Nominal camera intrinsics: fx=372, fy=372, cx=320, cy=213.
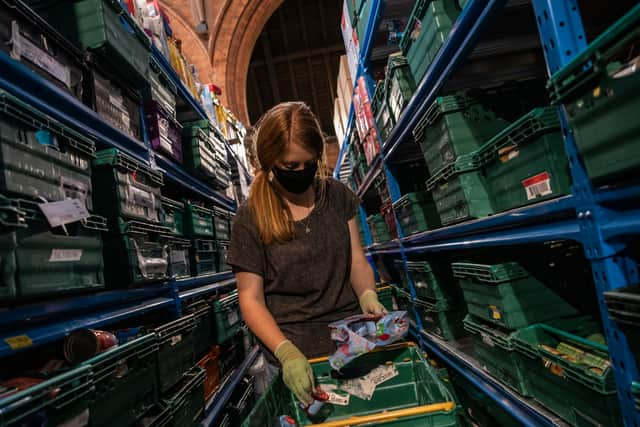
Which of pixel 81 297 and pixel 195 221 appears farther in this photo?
pixel 195 221

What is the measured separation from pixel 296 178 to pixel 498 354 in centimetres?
137

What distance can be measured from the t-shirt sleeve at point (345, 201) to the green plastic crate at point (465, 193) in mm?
544

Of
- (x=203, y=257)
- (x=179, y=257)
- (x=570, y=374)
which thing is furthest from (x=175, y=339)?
(x=570, y=374)

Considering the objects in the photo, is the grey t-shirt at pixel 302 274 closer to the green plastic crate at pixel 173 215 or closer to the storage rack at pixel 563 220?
the storage rack at pixel 563 220

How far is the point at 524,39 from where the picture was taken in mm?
2162

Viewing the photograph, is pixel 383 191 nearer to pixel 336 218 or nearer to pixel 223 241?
pixel 223 241

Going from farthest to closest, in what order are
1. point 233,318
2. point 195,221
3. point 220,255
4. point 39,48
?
1. point 220,255
2. point 233,318
3. point 195,221
4. point 39,48

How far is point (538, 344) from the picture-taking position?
167 centimetres

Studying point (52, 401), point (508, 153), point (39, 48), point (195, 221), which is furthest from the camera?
point (195, 221)

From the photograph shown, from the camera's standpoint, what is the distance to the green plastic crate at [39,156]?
3.93 ft

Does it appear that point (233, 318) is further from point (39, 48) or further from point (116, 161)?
point (39, 48)

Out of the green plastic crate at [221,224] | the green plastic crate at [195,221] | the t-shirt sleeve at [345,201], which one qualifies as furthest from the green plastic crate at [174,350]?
the green plastic crate at [221,224]

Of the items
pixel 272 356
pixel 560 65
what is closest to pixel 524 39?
pixel 560 65

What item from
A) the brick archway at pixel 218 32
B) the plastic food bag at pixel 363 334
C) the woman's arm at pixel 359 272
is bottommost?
the plastic food bag at pixel 363 334
